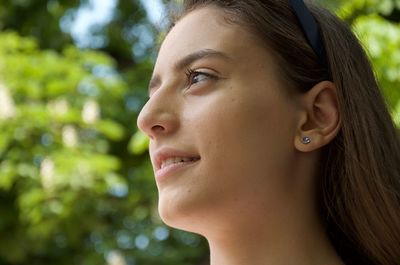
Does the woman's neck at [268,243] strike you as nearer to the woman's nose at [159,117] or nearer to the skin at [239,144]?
the skin at [239,144]

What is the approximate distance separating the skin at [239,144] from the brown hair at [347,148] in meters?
0.03

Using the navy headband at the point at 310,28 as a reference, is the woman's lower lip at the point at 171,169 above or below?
below

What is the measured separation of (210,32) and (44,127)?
3.47m

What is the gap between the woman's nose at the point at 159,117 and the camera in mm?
1621

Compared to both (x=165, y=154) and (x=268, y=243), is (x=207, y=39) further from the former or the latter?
(x=268, y=243)

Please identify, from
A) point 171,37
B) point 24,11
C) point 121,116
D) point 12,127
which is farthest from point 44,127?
point 171,37

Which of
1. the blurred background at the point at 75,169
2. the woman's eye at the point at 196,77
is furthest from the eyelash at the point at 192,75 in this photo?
the blurred background at the point at 75,169

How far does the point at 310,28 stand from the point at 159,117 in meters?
0.39

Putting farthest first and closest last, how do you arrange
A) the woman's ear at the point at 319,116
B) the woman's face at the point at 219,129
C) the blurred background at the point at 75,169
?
the blurred background at the point at 75,169 < the woman's ear at the point at 319,116 < the woman's face at the point at 219,129

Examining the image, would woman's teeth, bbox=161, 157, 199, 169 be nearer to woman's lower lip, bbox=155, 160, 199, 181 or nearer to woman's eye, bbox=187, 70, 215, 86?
woman's lower lip, bbox=155, 160, 199, 181

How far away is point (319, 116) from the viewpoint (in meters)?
1.71

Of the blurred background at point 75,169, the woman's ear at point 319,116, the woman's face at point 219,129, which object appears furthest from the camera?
the blurred background at point 75,169

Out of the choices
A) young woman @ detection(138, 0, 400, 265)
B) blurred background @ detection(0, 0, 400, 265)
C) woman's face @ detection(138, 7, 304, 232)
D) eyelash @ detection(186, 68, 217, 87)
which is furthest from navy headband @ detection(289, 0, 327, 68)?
blurred background @ detection(0, 0, 400, 265)

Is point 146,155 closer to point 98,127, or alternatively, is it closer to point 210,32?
point 98,127
